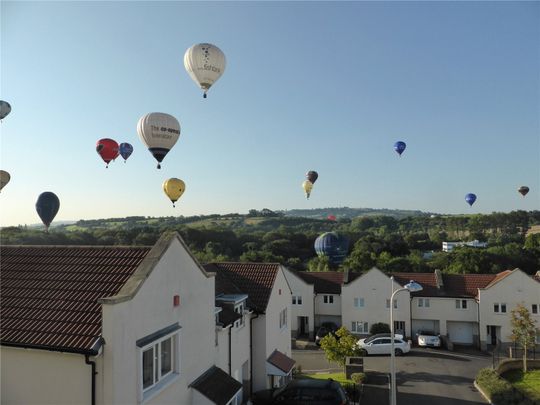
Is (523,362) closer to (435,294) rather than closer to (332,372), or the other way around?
(435,294)

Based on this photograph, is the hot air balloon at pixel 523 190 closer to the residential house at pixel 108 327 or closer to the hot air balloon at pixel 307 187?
the hot air balloon at pixel 307 187

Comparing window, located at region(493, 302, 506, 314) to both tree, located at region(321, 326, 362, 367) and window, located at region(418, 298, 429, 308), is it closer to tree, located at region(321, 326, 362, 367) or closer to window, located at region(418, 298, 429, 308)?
window, located at region(418, 298, 429, 308)

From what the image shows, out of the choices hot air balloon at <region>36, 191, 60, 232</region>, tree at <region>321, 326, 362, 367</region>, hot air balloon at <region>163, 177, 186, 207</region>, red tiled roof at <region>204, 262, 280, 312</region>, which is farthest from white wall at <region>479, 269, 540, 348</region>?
hot air balloon at <region>36, 191, 60, 232</region>

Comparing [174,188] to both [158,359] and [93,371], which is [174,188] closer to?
[158,359]

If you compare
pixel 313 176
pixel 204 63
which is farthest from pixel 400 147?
pixel 204 63

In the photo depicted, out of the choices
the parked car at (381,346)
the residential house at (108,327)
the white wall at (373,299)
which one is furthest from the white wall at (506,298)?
the residential house at (108,327)

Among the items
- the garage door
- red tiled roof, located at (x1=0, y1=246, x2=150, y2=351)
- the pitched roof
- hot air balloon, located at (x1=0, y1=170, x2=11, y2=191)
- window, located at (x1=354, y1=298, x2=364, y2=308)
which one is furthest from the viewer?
window, located at (x1=354, y1=298, x2=364, y2=308)
